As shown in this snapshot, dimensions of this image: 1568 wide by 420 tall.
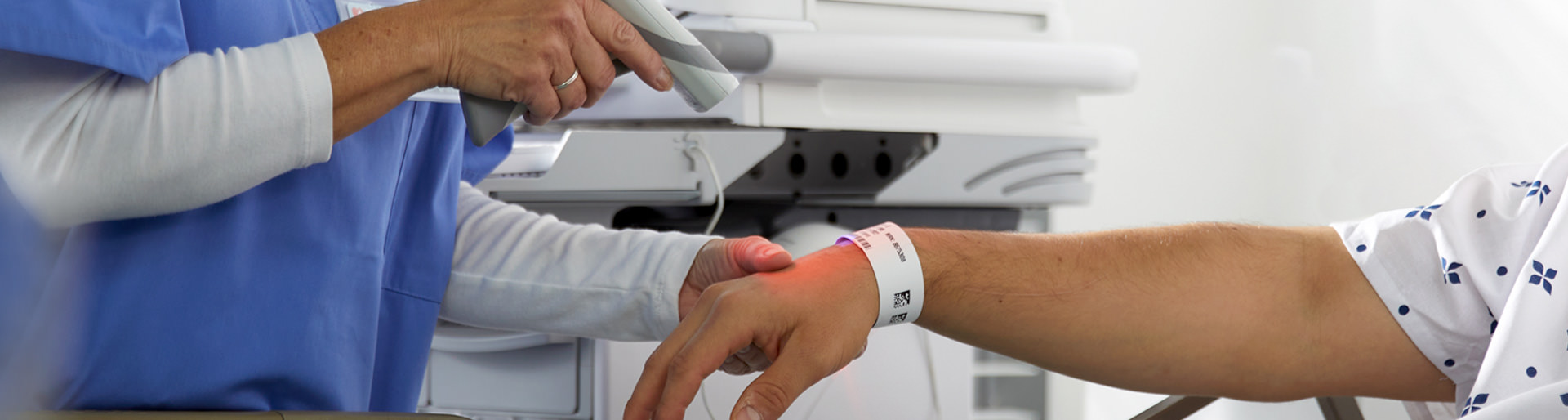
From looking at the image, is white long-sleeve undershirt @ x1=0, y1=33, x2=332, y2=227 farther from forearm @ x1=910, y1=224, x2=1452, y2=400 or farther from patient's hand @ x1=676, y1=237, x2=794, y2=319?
forearm @ x1=910, y1=224, x2=1452, y2=400

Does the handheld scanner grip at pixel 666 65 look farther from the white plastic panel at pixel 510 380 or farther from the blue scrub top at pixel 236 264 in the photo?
the white plastic panel at pixel 510 380

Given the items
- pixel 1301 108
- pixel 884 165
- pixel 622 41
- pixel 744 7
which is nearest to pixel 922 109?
pixel 884 165

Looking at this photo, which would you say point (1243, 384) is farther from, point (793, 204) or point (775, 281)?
point (793, 204)

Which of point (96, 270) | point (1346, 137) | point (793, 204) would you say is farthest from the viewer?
point (1346, 137)

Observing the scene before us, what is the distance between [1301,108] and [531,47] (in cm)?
165

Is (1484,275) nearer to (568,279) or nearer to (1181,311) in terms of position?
(1181,311)

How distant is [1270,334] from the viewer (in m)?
0.78

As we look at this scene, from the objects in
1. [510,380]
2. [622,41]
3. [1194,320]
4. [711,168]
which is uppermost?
[622,41]

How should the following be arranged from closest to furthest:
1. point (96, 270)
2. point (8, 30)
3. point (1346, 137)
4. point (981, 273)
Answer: point (8, 30) < point (96, 270) < point (981, 273) < point (1346, 137)

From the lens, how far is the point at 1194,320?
2.54 feet

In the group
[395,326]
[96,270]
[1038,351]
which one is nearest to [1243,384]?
[1038,351]

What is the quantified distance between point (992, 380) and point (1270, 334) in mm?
529

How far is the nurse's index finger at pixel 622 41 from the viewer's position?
26.0 inches

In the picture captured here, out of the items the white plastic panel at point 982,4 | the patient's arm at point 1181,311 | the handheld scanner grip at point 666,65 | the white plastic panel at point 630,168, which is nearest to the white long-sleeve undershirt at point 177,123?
the handheld scanner grip at point 666,65
